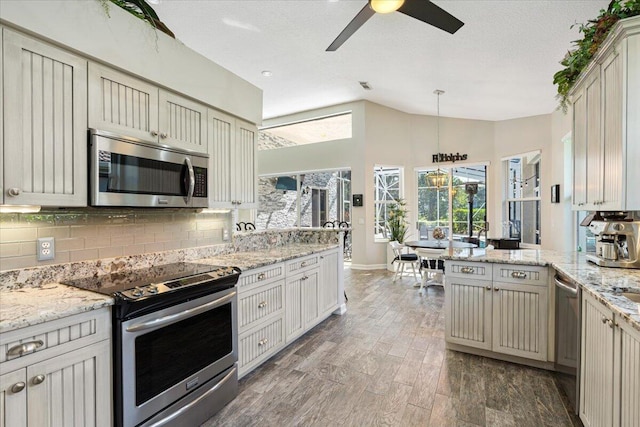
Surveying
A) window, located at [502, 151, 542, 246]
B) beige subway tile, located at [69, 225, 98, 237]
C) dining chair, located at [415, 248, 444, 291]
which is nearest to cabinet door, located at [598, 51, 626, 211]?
dining chair, located at [415, 248, 444, 291]

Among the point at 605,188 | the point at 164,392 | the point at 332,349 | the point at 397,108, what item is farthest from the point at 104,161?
the point at 397,108

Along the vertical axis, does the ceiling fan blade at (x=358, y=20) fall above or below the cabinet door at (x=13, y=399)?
above

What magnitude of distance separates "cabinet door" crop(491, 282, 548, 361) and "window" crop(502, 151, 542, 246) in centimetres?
401

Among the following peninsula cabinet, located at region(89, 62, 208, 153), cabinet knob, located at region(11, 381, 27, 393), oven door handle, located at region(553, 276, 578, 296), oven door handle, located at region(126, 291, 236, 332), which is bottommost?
cabinet knob, located at region(11, 381, 27, 393)

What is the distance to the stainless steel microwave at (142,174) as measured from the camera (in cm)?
177

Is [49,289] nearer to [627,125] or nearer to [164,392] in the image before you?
[164,392]

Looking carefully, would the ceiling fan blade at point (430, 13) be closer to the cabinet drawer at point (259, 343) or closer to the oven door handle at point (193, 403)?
the cabinet drawer at point (259, 343)

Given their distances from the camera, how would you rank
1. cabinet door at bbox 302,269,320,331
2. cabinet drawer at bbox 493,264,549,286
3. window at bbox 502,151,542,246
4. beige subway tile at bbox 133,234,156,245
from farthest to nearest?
window at bbox 502,151,542,246 → cabinet door at bbox 302,269,320,331 → cabinet drawer at bbox 493,264,549,286 → beige subway tile at bbox 133,234,156,245

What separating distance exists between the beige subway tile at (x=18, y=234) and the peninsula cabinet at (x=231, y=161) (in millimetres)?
1107

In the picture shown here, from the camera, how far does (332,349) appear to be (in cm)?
294

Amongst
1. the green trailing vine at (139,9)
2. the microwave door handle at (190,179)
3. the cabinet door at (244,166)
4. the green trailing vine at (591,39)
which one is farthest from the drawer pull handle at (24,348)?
the green trailing vine at (591,39)

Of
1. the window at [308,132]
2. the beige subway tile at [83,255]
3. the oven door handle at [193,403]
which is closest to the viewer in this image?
the oven door handle at [193,403]

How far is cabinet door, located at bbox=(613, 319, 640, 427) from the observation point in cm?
122

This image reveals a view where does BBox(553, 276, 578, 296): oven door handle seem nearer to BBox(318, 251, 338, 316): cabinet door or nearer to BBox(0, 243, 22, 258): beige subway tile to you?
BBox(318, 251, 338, 316): cabinet door
